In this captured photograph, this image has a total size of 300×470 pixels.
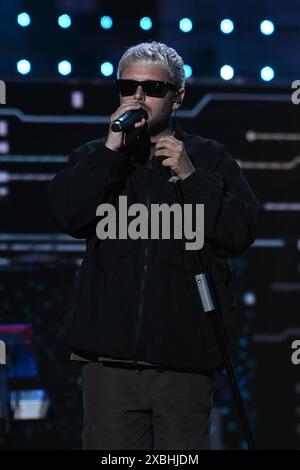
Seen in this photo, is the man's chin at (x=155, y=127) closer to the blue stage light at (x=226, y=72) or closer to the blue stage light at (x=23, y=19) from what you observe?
the blue stage light at (x=226, y=72)

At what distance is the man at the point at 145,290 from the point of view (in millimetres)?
2420

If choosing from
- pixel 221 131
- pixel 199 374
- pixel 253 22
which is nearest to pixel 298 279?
pixel 221 131

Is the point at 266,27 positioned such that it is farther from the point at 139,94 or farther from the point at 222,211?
the point at 222,211

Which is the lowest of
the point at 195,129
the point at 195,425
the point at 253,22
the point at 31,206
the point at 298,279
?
the point at 195,425

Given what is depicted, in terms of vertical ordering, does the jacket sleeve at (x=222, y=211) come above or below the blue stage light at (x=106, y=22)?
below

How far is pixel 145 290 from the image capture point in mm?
2449

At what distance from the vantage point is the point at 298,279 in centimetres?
437

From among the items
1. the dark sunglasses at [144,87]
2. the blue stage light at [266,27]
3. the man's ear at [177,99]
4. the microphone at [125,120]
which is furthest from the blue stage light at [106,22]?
the microphone at [125,120]

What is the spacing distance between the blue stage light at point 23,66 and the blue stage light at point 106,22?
354 millimetres

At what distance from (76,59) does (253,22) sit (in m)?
0.77

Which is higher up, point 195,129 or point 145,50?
point 195,129

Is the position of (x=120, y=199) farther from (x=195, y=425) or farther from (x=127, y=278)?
(x=195, y=425)

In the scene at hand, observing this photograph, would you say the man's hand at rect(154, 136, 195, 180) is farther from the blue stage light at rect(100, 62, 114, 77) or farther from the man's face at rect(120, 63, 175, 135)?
the blue stage light at rect(100, 62, 114, 77)

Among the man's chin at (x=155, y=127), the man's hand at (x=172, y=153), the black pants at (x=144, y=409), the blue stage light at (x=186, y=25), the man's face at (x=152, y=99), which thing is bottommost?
the black pants at (x=144, y=409)
